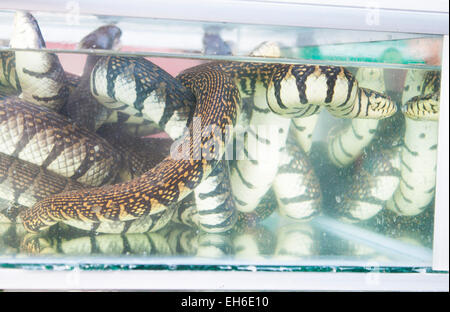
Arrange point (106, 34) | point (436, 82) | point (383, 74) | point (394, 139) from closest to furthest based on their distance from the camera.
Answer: point (106, 34) → point (436, 82) → point (383, 74) → point (394, 139)

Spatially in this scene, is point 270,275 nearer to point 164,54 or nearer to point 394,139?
point 164,54

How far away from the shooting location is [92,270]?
81 cm

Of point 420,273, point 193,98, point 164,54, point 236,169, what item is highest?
point 164,54

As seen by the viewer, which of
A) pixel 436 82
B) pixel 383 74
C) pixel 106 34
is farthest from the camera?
pixel 383 74

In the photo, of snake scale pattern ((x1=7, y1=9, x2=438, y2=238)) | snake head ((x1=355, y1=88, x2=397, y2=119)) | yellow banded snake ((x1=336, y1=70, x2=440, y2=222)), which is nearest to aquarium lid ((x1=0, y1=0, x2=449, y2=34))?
snake scale pattern ((x1=7, y1=9, x2=438, y2=238))

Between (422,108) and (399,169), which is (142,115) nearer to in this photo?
(422,108)

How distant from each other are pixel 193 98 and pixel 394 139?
0.84 metres

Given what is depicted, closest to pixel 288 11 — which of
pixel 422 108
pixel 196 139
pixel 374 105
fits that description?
pixel 196 139

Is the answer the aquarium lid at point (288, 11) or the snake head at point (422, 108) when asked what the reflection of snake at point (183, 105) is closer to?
the snake head at point (422, 108)

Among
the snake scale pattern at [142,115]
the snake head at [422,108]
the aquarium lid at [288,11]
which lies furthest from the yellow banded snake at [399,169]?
the aquarium lid at [288,11]

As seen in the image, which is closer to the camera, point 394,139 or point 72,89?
point 72,89

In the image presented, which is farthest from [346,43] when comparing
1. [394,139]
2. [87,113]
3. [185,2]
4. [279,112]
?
[87,113]

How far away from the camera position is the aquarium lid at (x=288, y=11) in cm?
68

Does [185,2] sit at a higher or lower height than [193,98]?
higher
